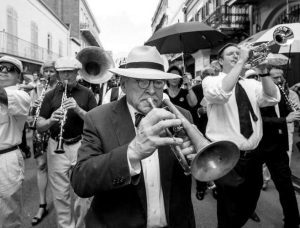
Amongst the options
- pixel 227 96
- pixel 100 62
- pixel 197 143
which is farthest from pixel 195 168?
pixel 100 62

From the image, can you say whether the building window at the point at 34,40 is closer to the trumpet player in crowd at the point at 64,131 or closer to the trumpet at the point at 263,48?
the trumpet player in crowd at the point at 64,131

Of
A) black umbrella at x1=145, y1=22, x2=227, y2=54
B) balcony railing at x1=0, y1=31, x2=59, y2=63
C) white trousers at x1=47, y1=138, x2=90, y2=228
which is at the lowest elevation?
white trousers at x1=47, y1=138, x2=90, y2=228

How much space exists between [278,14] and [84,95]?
437 inches

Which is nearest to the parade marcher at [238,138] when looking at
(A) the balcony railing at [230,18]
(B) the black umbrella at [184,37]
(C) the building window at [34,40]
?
(B) the black umbrella at [184,37]

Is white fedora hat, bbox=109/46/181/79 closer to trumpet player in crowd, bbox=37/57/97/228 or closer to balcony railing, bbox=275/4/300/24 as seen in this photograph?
trumpet player in crowd, bbox=37/57/97/228

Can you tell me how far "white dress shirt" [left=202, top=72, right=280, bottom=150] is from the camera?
2844mm

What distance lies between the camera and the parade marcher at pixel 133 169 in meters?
1.67

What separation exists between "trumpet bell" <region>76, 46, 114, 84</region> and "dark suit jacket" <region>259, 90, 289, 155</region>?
2363 millimetres

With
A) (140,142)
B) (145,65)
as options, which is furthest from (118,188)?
(145,65)

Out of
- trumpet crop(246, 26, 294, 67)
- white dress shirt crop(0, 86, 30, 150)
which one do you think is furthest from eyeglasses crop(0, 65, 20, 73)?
trumpet crop(246, 26, 294, 67)

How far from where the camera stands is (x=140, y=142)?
148 cm

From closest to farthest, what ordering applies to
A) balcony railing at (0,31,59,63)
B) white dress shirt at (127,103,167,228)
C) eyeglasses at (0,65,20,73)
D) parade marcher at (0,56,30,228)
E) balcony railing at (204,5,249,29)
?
white dress shirt at (127,103,167,228), parade marcher at (0,56,30,228), eyeglasses at (0,65,20,73), balcony railing at (204,5,249,29), balcony railing at (0,31,59,63)

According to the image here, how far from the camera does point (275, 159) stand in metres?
3.53

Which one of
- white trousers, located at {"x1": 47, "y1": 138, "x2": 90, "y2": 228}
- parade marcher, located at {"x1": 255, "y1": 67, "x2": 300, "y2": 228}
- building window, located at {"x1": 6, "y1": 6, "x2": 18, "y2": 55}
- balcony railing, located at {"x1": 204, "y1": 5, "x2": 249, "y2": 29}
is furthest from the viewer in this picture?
building window, located at {"x1": 6, "y1": 6, "x2": 18, "y2": 55}
